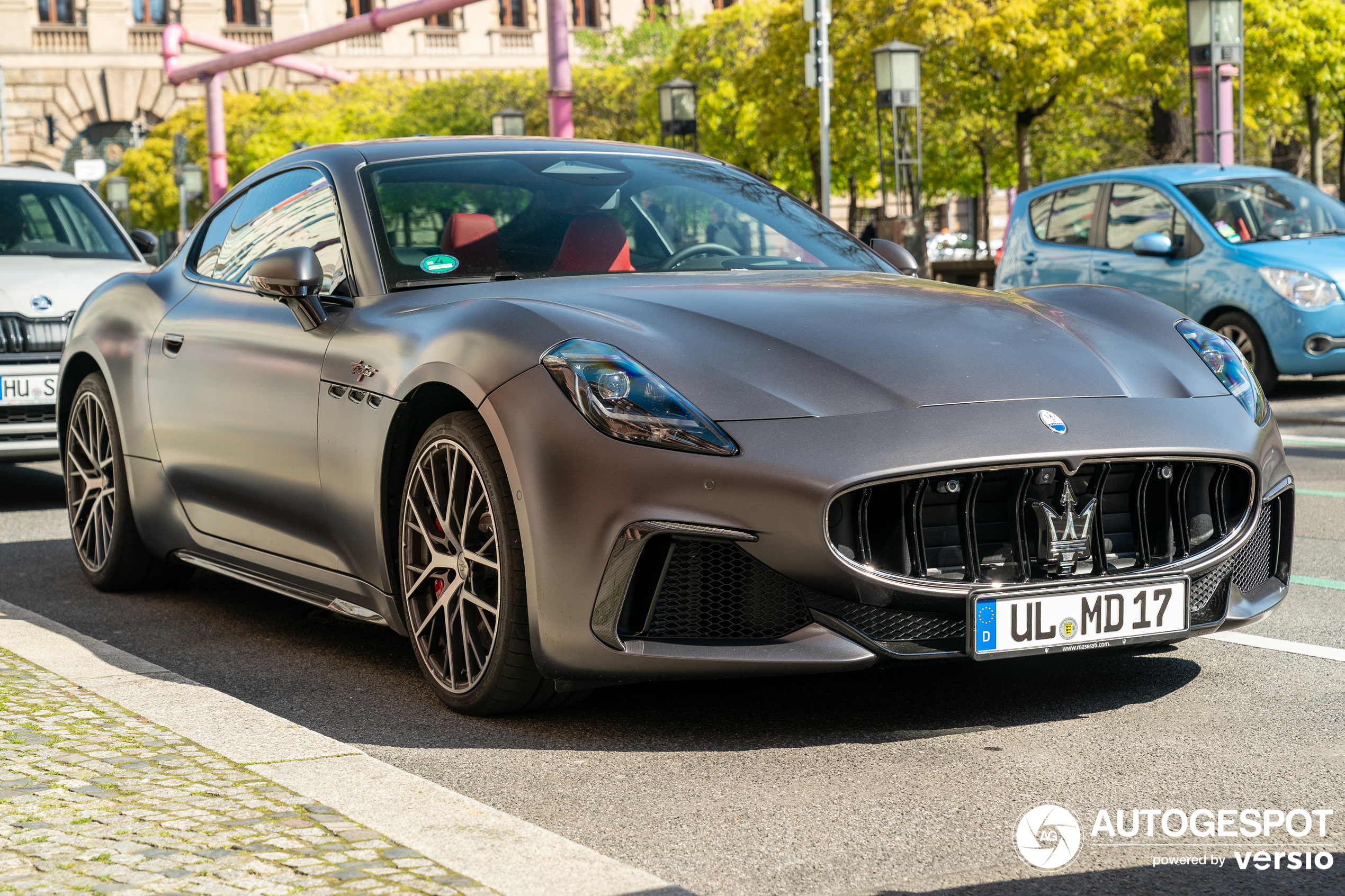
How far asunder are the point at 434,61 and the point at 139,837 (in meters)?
67.7

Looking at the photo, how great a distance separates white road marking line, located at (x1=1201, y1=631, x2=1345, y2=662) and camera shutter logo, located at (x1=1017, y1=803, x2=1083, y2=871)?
1.42m

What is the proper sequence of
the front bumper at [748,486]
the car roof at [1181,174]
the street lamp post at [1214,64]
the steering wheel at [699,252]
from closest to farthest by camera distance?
the front bumper at [748,486], the steering wheel at [699,252], the car roof at [1181,174], the street lamp post at [1214,64]

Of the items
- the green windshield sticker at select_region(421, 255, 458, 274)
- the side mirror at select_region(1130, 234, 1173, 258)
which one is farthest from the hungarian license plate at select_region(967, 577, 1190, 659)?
the side mirror at select_region(1130, 234, 1173, 258)

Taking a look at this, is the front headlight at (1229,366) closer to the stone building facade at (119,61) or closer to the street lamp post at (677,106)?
the street lamp post at (677,106)

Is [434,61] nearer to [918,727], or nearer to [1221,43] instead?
[1221,43]

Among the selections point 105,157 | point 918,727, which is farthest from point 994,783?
point 105,157

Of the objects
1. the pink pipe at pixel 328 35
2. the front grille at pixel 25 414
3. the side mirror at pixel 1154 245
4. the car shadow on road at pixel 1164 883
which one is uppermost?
the pink pipe at pixel 328 35

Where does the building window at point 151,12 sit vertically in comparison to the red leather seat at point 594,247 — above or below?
above

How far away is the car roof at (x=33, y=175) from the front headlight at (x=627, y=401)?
7211 millimetres

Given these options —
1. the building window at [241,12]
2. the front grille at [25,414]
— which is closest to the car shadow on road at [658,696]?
the front grille at [25,414]

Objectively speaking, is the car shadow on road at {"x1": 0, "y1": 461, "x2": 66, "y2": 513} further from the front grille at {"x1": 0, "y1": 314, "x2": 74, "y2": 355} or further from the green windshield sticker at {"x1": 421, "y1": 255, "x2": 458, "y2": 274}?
the green windshield sticker at {"x1": 421, "y1": 255, "x2": 458, "y2": 274}

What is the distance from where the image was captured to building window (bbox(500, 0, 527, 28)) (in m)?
70.9

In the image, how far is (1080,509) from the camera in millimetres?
3805

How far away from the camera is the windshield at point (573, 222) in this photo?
189 inches
